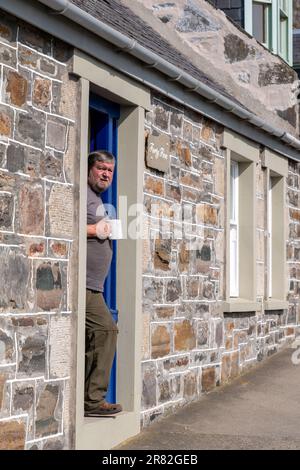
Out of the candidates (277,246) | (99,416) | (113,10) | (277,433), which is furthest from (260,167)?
(99,416)

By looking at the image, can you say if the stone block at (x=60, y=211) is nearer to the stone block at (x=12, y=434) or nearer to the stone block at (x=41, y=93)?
the stone block at (x=41, y=93)

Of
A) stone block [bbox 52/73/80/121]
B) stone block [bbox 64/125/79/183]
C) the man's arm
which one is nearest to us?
stone block [bbox 52/73/80/121]

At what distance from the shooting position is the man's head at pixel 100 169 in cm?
745

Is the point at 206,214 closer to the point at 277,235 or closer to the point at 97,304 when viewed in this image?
the point at 97,304

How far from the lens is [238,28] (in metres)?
12.6

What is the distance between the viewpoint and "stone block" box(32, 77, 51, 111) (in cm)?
663

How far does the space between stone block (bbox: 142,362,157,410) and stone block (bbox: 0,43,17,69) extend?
295 centimetres

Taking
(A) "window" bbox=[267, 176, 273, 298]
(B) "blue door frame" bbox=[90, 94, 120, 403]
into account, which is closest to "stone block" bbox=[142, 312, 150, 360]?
(B) "blue door frame" bbox=[90, 94, 120, 403]

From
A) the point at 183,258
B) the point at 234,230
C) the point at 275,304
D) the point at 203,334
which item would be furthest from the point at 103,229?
the point at 275,304

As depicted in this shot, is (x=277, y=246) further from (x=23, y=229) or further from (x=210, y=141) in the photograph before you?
(x=23, y=229)

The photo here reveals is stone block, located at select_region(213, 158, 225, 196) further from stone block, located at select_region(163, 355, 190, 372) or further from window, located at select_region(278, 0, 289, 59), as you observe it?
window, located at select_region(278, 0, 289, 59)

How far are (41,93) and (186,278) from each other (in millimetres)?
3079

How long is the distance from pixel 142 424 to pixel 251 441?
0.90 meters

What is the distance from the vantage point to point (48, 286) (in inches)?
264
